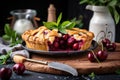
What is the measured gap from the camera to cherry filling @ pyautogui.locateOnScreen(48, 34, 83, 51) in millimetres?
1274

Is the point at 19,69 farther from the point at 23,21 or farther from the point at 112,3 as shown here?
the point at 23,21

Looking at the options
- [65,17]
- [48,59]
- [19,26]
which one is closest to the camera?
[48,59]

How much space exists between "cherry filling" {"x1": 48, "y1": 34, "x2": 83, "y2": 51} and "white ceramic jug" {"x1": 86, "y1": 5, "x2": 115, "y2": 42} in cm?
20

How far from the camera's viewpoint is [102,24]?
57.0 inches

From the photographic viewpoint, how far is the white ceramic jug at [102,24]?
4.75 ft

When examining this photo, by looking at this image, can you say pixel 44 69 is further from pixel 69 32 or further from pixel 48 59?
pixel 69 32

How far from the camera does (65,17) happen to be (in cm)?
259

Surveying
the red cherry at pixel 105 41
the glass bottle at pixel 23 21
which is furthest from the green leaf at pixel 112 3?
the glass bottle at pixel 23 21

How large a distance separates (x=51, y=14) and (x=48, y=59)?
2.05 ft

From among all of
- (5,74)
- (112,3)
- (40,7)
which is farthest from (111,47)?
(40,7)

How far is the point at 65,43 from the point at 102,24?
0.23 metres

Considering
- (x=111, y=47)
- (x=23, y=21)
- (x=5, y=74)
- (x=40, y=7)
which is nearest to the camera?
(x=5, y=74)

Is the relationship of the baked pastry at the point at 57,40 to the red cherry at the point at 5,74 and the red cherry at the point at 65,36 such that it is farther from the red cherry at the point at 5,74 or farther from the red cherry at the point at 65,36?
the red cherry at the point at 5,74

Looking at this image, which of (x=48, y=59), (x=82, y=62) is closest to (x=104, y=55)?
(x=82, y=62)
